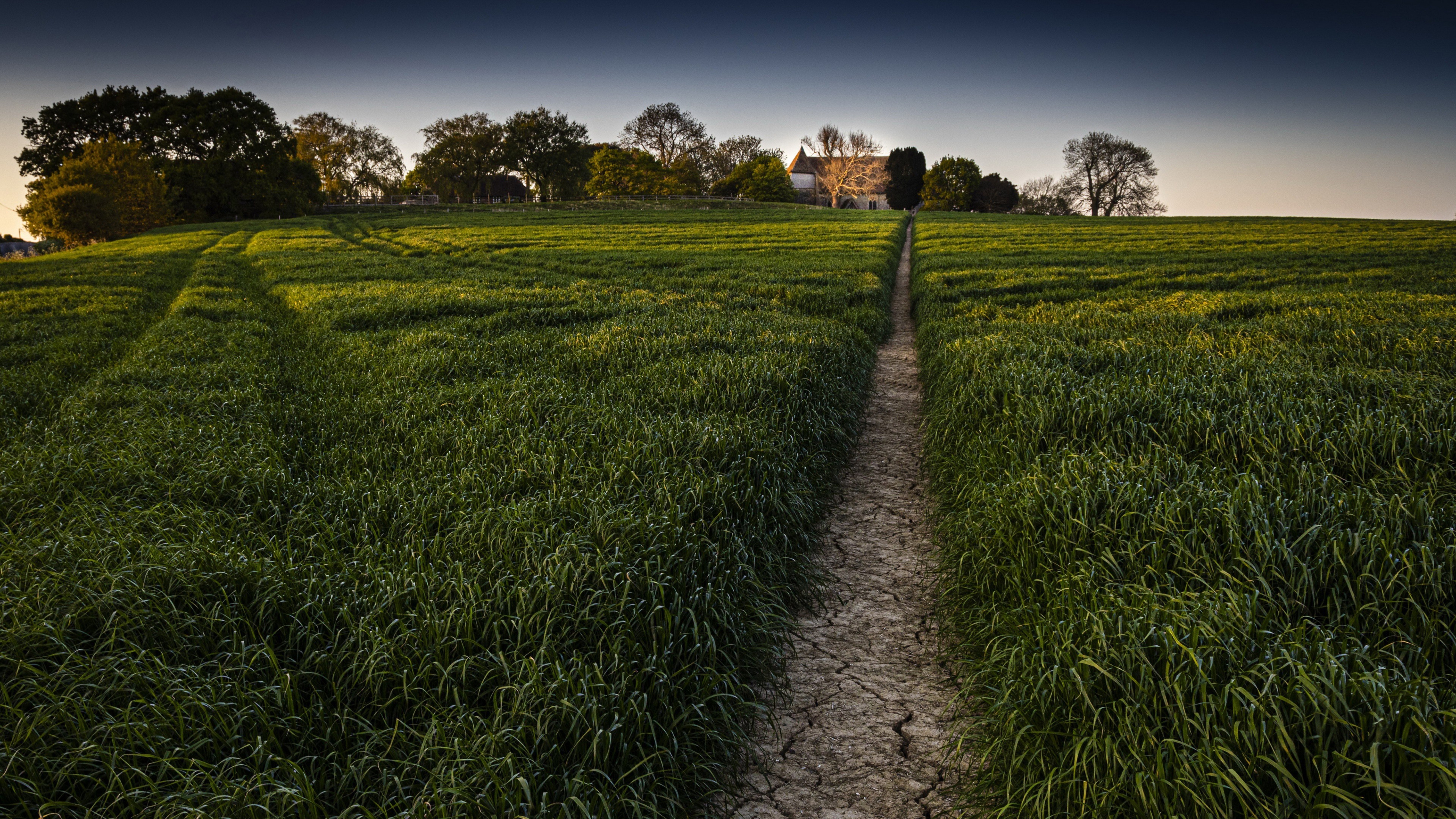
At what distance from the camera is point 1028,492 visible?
4547mm

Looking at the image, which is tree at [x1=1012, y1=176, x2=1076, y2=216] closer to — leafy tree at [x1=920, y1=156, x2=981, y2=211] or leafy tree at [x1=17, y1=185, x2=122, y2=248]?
leafy tree at [x1=920, y1=156, x2=981, y2=211]

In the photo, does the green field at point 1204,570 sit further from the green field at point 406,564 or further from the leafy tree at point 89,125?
the leafy tree at point 89,125

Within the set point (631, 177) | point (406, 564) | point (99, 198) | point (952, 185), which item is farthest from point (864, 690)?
point (952, 185)

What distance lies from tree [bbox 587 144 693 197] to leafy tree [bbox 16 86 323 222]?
31.7 meters

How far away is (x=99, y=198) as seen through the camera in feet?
147

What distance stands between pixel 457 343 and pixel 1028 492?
8072 mm

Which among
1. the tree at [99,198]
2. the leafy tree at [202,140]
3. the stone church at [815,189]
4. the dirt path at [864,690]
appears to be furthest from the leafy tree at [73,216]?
the stone church at [815,189]

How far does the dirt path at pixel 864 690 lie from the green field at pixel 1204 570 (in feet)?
0.92

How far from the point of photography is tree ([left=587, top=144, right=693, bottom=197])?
7931cm

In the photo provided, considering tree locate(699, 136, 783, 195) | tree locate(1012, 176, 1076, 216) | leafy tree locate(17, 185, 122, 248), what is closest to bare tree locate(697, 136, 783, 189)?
tree locate(699, 136, 783, 195)

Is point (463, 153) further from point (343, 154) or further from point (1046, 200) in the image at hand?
point (1046, 200)

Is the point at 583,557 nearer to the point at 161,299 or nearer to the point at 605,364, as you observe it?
the point at 605,364

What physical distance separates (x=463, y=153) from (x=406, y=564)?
304 feet

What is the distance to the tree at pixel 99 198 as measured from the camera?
4359 centimetres
